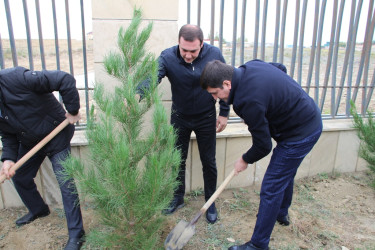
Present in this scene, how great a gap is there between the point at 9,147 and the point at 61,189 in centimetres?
60

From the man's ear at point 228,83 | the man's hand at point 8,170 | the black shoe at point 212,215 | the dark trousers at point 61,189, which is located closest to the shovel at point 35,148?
the man's hand at point 8,170

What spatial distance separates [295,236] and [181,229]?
119cm

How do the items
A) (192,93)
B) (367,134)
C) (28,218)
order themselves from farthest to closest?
(367,134) → (28,218) → (192,93)

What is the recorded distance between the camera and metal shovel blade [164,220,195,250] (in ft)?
7.80

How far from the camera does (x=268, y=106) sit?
7.12ft

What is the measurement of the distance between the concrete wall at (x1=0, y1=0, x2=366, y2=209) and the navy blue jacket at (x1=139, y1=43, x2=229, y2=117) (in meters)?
0.42

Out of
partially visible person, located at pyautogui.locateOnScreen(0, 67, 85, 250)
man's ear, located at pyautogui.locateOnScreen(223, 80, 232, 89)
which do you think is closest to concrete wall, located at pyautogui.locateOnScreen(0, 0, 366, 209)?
partially visible person, located at pyautogui.locateOnScreen(0, 67, 85, 250)

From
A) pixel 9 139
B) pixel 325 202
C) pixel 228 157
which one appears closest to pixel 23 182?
pixel 9 139

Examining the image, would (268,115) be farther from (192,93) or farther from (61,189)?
(61,189)

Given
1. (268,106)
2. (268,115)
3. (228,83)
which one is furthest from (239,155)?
(228,83)

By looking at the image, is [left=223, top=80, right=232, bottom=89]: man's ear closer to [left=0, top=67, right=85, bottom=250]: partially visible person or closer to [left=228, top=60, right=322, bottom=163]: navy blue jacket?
[left=228, top=60, right=322, bottom=163]: navy blue jacket

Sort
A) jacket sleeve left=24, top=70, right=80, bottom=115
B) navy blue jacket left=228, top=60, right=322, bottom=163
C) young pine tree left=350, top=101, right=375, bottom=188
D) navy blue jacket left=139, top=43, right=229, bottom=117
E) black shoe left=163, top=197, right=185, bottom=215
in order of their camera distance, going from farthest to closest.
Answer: young pine tree left=350, top=101, right=375, bottom=188, black shoe left=163, top=197, right=185, bottom=215, navy blue jacket left=139, top=43, right=229, bottom=117, jacket sleeve left=24, top=70, right=80, bottom=115, navy blue jacket left=228, top=60, right=322, bottom=163

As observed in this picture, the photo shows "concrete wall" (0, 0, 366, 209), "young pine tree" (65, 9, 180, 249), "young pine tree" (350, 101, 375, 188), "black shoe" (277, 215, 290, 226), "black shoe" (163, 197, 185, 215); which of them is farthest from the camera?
"young pine tree" (350, 101, 375, 188)

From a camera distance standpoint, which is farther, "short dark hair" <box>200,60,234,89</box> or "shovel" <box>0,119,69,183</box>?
"shovel" <box>0,119,69,183</box>
